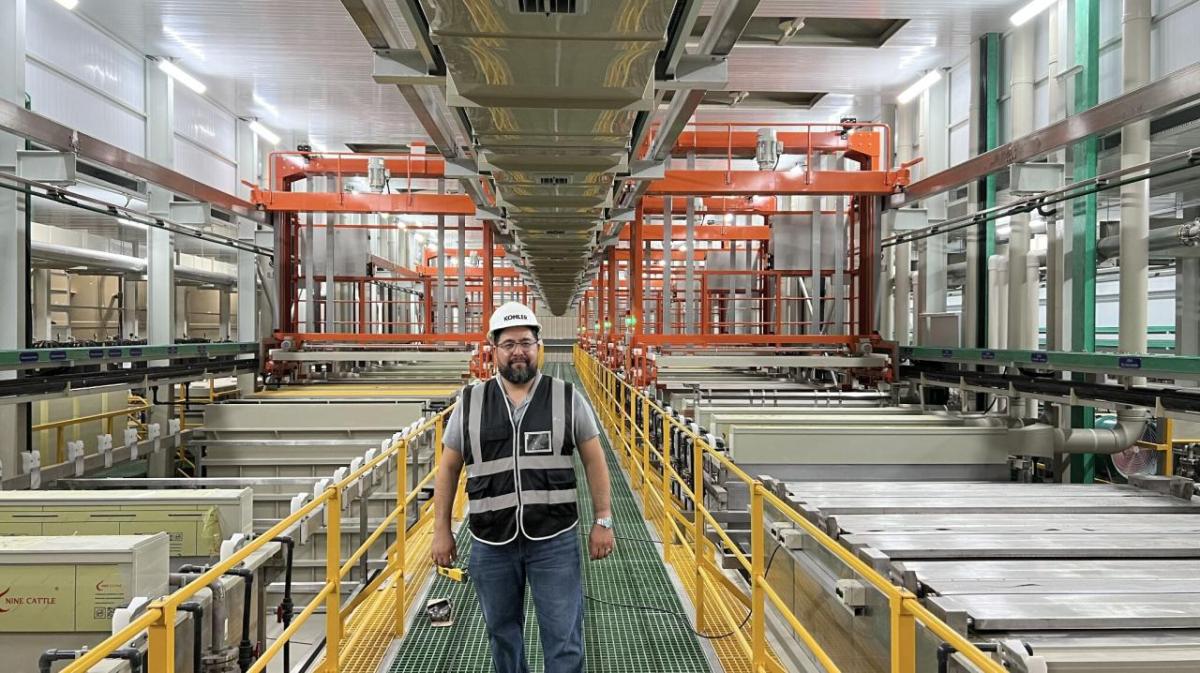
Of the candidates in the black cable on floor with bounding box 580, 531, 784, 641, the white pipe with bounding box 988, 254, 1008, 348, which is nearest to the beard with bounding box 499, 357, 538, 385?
the black cable on floor with bounding box 580, 531, 784, 641

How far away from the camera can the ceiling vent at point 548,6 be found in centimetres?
235

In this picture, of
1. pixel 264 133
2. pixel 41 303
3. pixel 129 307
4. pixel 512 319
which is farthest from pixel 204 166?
pixel 512 319

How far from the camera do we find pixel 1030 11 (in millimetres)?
8555

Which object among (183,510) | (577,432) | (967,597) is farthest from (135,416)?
(967,597)

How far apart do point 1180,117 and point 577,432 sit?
8.16 metres

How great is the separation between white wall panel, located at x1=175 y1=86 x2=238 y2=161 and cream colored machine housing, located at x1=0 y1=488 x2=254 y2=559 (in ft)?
30.4

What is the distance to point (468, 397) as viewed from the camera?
2.86m

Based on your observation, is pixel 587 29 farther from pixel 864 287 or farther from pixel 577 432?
pixel 864 287

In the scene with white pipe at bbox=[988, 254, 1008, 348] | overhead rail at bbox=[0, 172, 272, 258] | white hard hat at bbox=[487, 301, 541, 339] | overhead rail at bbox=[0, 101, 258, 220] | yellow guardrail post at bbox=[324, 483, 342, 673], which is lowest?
yellow guardrail post at bbox=[324, 483, 342, 673]

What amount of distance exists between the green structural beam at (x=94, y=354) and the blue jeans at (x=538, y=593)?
4.25 metres

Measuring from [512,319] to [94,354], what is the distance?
15.9 ft

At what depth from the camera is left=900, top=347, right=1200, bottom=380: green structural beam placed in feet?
13.8

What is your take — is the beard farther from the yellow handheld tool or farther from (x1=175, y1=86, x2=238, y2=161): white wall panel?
(x1=175, y1=86, x2=238, y2=161): white wall panel

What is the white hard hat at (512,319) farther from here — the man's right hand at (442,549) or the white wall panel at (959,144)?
the white wall panel at (959,144)
